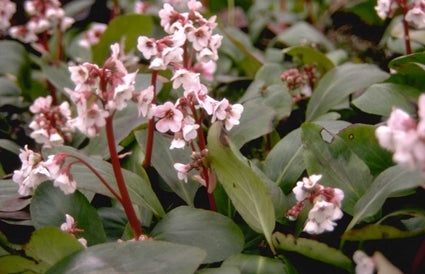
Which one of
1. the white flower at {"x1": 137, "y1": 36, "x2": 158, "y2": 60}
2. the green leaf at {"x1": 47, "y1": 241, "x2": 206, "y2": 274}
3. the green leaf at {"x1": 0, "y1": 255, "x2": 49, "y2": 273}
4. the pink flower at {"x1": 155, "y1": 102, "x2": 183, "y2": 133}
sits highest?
the white flower at {"x1": 137, "y1": 36, "x2": 158, "y2": 60}

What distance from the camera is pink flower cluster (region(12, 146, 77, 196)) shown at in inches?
Answer: 41.3

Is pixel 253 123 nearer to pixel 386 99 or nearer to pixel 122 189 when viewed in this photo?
pixel 386 99

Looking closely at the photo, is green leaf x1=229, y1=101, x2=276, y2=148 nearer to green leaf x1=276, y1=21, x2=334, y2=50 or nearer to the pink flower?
the pink flower

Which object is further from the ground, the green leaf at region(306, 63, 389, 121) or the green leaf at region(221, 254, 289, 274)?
the green leaf at region(306, 63, 389, 121)

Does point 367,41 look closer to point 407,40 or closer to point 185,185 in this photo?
point 407,40

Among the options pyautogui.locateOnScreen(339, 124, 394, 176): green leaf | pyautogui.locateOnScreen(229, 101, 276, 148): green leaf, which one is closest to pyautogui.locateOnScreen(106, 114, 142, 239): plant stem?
pyautogui.locateOnScreen(229, 101, 276, 148): green leaf

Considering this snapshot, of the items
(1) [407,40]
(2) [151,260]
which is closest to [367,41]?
(1) [407,40]

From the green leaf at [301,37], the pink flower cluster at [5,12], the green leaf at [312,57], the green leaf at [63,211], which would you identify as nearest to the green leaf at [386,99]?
the green leaf at [312,57]

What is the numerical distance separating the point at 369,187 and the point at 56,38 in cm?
196

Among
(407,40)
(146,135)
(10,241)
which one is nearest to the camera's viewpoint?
(10,241)

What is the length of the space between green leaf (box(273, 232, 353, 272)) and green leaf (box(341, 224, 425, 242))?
4 centimetres

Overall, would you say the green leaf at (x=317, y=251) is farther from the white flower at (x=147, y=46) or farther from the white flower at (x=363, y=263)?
the white flower at (x=147, y=46)

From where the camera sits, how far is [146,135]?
1400mm

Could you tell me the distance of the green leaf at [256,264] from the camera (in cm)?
104
